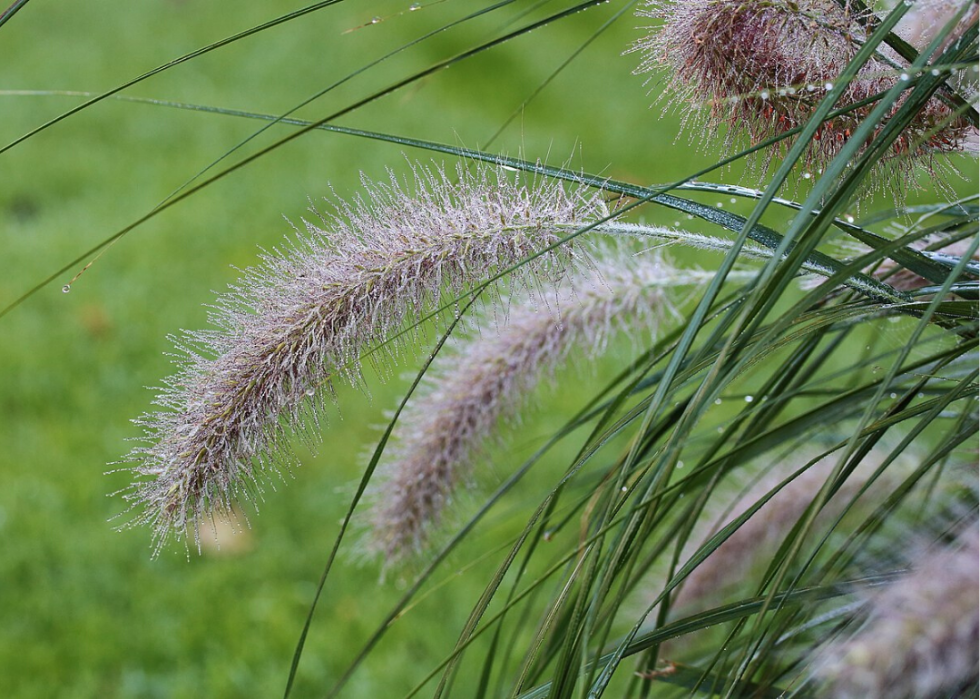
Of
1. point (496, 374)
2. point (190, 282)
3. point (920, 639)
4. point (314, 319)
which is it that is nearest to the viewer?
point (920, 639)

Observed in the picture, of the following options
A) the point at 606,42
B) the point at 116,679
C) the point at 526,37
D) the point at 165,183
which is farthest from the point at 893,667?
the point at 606,42

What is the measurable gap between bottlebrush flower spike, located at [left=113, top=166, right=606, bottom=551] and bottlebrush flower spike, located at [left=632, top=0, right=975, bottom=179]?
0.10m

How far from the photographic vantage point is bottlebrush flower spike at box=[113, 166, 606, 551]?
58cm

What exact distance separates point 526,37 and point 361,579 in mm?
2732

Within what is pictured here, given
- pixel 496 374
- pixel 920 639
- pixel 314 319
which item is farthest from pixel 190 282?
pixel 920 639

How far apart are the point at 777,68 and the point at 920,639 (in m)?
0.37

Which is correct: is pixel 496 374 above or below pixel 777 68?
below

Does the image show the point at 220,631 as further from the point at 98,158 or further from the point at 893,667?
the point at 98,158

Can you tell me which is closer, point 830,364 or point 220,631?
point 220,631

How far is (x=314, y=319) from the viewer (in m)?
0.59

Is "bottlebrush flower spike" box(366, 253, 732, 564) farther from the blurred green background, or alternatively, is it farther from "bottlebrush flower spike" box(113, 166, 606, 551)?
"bottlebrush flower spike" box(113, 166, 606, 551)

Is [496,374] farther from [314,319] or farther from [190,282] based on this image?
[190,282]

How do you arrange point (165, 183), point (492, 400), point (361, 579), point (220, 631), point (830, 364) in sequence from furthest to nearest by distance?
point (165, 183)
point (830, 364)
point (361, 579)
point (220, 631)
point (492, 400)

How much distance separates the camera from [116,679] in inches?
63.9
